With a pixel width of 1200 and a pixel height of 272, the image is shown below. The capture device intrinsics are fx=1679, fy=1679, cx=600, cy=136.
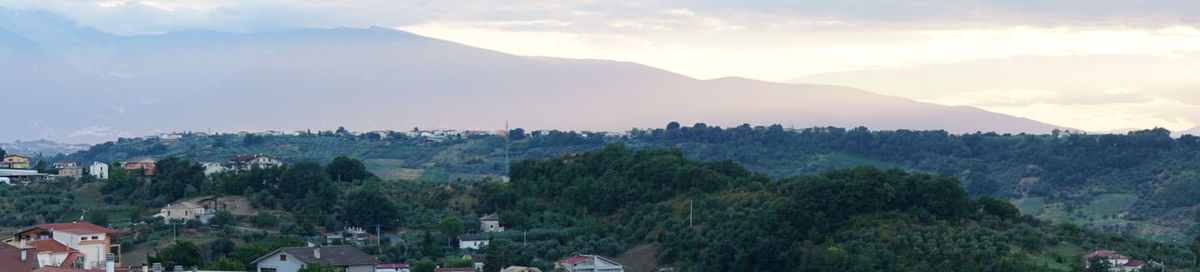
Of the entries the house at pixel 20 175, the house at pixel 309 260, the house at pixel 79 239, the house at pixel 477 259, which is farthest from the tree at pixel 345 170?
the house at pixel 79 239

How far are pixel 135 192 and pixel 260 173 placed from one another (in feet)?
15.3

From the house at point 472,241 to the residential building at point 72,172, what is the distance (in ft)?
82.2

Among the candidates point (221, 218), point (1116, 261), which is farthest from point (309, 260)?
point (1116, 261)

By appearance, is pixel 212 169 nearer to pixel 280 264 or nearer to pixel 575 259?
pixel 575 259

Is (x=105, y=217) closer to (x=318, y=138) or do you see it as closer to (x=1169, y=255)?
(x=1169, y=255)

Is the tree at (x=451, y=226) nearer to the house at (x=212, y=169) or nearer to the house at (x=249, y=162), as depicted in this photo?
the house at (x=212, y=169)

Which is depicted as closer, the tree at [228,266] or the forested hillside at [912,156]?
the tree at [228,266]

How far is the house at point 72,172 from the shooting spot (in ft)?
239

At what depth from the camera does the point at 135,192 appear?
63.2 m

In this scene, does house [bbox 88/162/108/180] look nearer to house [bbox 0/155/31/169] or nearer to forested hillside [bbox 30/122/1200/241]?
house [bbox 0/155/31/169]

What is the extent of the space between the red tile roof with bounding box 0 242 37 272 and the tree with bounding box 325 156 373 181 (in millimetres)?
37007

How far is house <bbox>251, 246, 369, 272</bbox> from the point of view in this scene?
40.8 metres

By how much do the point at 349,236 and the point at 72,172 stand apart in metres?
24.1

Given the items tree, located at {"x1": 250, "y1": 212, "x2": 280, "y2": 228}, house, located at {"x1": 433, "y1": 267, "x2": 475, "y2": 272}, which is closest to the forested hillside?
tree, located at {"x1": 250, "y1": 212, "x2": 280, "y2": 228}
